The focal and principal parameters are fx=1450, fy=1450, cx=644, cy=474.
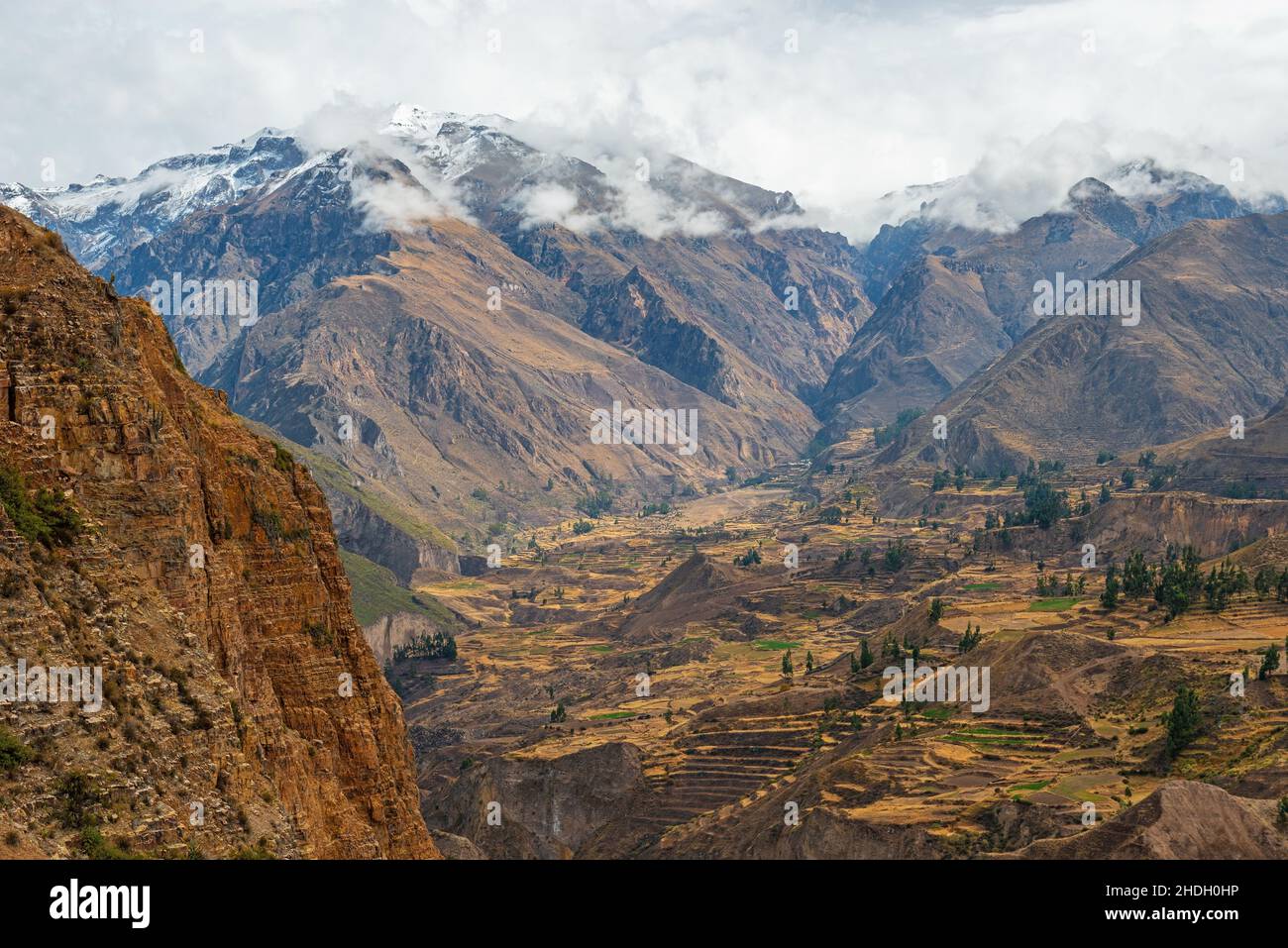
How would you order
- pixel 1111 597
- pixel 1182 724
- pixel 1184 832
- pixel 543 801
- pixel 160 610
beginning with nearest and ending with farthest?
1. pixel 160 610
2. pixel 1184 832
3. pixel 1182 724
4. pixel 543 801
5. pixel 1111 597

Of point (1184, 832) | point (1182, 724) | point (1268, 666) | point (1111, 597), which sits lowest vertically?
point (1184, 832)

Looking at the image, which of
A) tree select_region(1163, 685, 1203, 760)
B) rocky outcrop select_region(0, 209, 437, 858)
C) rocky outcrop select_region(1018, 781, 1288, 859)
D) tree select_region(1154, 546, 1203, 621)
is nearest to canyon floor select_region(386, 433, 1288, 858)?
→ rocky outcrop select_region(1018, 781, 1288, 859)

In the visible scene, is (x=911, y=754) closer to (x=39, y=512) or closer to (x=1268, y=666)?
(x=1268, y=666)

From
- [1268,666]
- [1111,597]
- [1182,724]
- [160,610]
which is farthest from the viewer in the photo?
[1111,597]

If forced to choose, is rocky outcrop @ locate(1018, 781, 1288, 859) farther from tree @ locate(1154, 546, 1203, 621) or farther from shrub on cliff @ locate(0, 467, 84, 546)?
tree @ locate(1154, 546, 1203, 621)

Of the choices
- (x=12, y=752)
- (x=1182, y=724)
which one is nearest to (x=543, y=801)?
(x=1182, y=724)

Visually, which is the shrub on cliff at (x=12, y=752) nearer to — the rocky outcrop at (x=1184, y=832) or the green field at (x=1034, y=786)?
the rocky outcrop at (x=1184, y=832)
